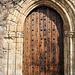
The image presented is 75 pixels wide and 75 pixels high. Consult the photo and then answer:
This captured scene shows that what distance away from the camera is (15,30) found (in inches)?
126

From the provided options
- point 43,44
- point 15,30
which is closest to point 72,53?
point 43,44

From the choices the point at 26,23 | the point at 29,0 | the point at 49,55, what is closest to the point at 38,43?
the point at 49,55

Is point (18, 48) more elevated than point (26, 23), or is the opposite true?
point (26, 23)

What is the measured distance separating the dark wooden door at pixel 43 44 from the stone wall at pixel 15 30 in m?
0.25

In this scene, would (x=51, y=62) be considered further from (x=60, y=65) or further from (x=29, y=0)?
(x=29, y=0)

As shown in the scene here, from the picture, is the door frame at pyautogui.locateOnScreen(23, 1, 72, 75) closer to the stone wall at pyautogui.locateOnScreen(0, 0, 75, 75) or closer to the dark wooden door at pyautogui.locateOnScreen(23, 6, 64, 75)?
the stone wall at pyautogui.locateOnScreen(0, 0, 75, 75)

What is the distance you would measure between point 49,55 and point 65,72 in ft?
2.13

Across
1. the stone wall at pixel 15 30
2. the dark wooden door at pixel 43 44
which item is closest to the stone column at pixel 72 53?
the stone wall at pixel 15 30

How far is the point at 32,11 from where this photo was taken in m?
3.52

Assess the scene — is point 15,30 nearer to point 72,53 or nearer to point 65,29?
point 65,29

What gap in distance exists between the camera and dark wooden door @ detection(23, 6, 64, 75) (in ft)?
11.3

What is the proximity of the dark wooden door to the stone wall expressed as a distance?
253 millimetres

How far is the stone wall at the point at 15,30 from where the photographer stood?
3135 mm

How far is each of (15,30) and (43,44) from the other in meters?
0.92
